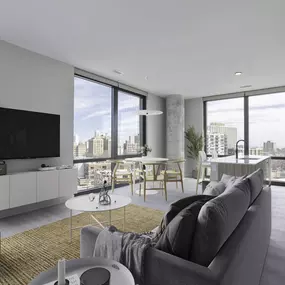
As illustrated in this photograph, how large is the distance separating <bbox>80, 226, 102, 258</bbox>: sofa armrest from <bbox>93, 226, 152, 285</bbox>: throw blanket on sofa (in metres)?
0.06

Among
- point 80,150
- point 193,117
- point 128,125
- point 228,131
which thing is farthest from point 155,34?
point 228,131

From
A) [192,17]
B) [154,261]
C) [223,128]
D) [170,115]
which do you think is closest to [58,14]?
[192,17]

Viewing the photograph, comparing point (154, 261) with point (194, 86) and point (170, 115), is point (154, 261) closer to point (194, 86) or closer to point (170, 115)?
point (194, 86)

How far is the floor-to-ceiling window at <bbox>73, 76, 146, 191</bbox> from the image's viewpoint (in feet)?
15.4

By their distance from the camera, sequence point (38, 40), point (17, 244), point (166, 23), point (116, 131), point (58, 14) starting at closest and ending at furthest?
1. point (17, 244)
2. point (58, 14)
3. point (166, 23)
4. point (38, 40)
5. point (116, 131)

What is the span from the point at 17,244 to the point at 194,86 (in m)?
5.09

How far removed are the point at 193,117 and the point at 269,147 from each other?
92.8 inches

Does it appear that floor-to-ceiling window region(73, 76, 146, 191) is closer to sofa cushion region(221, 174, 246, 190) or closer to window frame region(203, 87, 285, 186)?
window frame region(203, 87, 285, 186)

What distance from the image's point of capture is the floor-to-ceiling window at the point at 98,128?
471cm

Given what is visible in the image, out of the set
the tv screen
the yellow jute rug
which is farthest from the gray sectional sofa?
the tv screen

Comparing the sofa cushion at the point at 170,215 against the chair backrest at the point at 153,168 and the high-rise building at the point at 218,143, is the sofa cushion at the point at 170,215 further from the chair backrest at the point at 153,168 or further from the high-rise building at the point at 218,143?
the high-rise building at the point at 218,143

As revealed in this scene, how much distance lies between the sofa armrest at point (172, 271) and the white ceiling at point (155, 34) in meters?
2.48

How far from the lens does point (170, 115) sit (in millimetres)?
6836

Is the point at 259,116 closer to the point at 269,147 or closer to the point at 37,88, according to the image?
the point at 269,147
